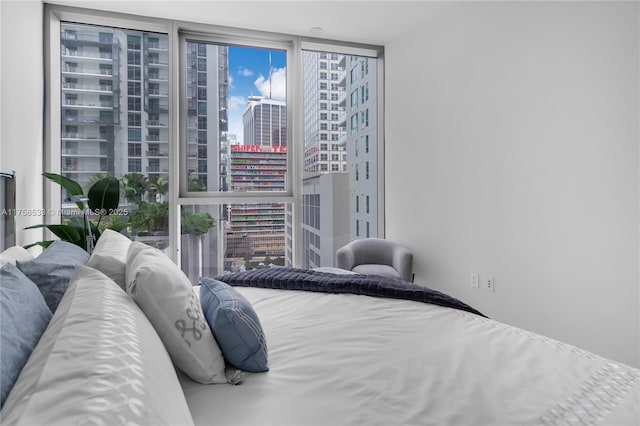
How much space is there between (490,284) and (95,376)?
2782 millimetres

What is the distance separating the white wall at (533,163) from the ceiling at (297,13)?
271 millimetres

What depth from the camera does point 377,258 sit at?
3609 millimetres

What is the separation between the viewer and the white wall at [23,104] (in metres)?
2.13

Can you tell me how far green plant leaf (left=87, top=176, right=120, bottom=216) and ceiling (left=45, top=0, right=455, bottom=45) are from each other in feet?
5.19

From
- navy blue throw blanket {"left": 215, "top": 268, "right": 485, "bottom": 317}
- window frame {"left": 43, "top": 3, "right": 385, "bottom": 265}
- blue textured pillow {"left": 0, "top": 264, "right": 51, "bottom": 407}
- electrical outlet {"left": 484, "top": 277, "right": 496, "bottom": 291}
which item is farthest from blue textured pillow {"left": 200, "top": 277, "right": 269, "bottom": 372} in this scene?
window frame {"left": 43, "top": 3, "right": 385, "bottom": 265}

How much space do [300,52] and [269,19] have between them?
513 millimetres

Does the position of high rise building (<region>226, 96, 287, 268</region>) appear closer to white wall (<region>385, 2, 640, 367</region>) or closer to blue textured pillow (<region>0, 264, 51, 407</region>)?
white wall (<region>385, 2, 640, 367</region>)

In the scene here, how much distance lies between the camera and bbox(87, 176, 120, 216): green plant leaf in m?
2.46

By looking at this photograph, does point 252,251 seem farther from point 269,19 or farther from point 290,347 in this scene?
point 290,347

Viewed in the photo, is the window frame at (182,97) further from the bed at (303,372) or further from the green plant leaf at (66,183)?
the bed at (303,372)

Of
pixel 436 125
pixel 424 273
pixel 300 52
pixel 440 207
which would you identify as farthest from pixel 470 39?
pixel 424 273

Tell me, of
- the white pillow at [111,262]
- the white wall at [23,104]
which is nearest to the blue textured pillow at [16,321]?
the white pillow at [111,262]

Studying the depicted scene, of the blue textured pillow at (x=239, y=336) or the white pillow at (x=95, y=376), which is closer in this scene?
the white pillow at (x=95, y=376)

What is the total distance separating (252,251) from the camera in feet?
12.4
